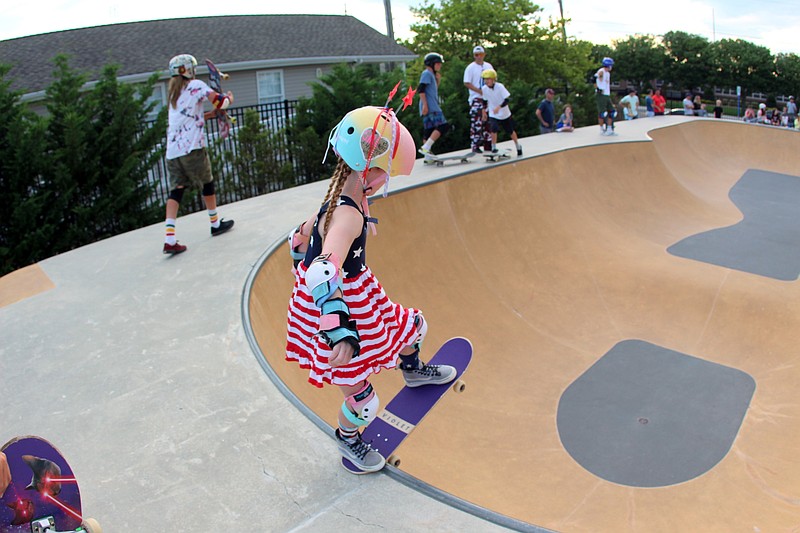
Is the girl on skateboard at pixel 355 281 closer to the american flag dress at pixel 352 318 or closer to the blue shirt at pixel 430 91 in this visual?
the american flag dress at pixel 352 318

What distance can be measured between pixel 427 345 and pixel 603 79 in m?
8.74

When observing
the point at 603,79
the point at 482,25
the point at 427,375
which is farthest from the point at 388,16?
the point at 427,375

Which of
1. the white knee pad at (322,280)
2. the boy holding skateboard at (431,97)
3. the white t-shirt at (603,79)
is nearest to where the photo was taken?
the white knee pad at (322,280)

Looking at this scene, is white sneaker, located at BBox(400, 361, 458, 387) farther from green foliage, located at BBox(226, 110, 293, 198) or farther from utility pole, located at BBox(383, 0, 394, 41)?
utility pole, located at BBox(383, 0, 394, 41)

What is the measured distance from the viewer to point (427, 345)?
5906mm

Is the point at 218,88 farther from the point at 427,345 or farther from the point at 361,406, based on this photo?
the point at 361,406

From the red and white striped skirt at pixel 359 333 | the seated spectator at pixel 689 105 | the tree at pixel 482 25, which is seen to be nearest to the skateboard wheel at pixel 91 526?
the red and white striped skirt at pixel 359 333

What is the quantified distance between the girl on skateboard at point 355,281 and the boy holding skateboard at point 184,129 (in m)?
3.28

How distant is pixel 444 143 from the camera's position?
42.9ft

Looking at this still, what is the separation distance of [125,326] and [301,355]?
2194 mm

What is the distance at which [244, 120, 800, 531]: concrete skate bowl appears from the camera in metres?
4.20

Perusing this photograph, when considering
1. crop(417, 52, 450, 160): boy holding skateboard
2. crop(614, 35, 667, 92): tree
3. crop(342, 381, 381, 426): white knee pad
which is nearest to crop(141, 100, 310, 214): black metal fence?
crop(417, 52, 450, 160): boy holding skateboard

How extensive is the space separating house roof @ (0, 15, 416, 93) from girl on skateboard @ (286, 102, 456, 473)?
50.9 ft

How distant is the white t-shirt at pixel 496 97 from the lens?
941cm
